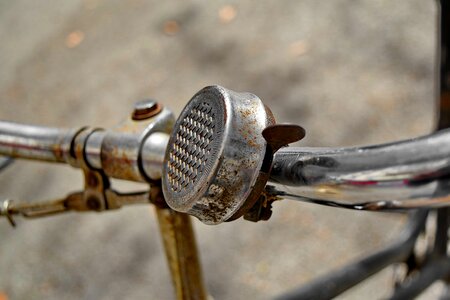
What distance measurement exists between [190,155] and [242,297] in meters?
1.51

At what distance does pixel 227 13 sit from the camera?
10.2 ft

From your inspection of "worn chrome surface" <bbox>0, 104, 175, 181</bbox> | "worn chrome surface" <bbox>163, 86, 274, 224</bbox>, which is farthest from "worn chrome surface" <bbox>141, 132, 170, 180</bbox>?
"worn chrome surface" <bbox>163, 86, 274, 224</bbox>

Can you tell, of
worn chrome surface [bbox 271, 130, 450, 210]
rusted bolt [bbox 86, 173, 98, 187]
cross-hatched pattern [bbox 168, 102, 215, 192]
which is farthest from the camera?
rusted bolt [bbox 86, 173, 98, 187]

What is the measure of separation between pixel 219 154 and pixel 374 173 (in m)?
0.12

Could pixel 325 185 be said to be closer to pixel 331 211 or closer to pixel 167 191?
pixel 167 191

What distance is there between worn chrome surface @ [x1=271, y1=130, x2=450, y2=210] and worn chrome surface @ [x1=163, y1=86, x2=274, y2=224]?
0.03m

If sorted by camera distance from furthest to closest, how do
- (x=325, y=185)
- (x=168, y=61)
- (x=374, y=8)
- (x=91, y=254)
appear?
(x=168, y=61)
(x=374, y=8)
(x=91, y=254)
(x=325, y=185)

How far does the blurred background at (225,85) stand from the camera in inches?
80.8

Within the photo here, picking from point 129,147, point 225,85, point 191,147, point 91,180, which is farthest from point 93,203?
point 225,85

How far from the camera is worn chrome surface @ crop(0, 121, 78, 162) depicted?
29.2 inches

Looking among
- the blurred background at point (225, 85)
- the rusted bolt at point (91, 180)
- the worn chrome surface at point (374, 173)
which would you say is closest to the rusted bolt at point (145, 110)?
the rusted bolt at point (91, 180)

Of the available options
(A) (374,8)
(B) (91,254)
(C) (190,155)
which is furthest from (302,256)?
(C) (190,155)

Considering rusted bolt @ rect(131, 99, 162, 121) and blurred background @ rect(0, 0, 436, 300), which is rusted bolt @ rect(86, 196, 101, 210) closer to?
rusted bolt @ rect(131, 99, 162, 121)

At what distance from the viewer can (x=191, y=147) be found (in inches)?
20.8
